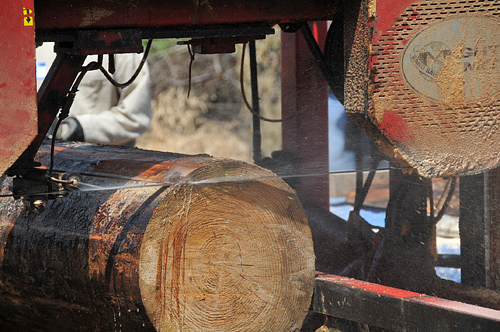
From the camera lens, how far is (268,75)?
6.16 meters

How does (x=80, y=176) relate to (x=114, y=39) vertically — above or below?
below

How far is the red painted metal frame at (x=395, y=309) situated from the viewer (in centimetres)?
193

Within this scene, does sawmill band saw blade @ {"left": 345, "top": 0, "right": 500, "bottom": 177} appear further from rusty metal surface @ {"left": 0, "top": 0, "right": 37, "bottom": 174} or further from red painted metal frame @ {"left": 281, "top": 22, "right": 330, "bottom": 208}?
red painted metal frame @ {"left": 281, "top": 22, "right": 330, "bottom": 208}

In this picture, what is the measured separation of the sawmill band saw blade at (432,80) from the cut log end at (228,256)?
0.49 meters

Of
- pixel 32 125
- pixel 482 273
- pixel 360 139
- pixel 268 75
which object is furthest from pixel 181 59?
pixel 32 125

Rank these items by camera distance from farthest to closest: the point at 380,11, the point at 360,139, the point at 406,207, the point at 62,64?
the point at 360,139, the point at 406,207, the point at 62,64, the point at 380,11

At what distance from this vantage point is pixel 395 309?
6.89 feet

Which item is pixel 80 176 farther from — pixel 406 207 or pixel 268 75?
pixel 268 75

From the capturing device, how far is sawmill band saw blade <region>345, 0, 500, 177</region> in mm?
1920

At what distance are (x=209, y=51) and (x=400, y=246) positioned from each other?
133 cm

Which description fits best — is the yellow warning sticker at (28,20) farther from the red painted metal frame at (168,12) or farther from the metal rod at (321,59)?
the metal rod at (321,59)

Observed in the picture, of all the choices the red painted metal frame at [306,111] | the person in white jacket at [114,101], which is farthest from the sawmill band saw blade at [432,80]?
the person in white jacket at [114,101]

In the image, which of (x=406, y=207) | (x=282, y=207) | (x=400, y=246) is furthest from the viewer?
(x=406, y=207)

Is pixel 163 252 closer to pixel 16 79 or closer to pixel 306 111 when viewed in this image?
pixel 16 79
